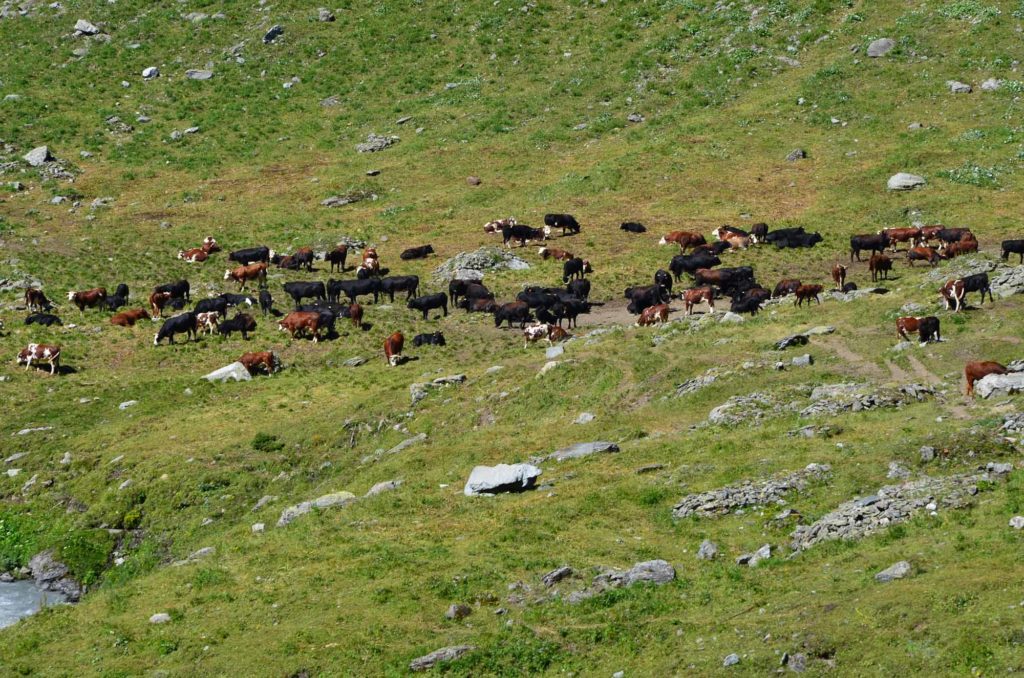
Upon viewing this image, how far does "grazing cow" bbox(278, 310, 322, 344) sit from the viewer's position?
44.6 meters

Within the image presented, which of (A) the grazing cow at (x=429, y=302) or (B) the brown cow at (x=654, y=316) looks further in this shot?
(A) the grazing cow at (x=429, y=302)

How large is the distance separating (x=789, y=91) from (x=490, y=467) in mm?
49467

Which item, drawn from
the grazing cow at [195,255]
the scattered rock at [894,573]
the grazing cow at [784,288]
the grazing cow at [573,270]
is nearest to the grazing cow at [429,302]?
the grazing cow at [573,270]

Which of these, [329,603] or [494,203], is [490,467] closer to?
[329,603]

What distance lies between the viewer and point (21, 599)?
92.0 ft

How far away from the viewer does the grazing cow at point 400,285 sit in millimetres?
50156

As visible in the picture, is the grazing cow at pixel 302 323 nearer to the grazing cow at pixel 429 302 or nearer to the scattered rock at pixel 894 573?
the grazing cow at pixel 429 302

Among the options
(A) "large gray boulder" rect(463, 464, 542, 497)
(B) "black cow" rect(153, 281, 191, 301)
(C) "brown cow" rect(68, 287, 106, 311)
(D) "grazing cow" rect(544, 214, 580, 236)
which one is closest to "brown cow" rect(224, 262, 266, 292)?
(B) "black cow" rect(153, 281, 191, 301)

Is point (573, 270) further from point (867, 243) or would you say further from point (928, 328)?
point (928, 328)

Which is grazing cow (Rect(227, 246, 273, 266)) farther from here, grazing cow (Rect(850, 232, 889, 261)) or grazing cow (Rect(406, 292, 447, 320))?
grazing cow (Rect(850, 232, 889, 261))

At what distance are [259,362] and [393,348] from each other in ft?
15.0

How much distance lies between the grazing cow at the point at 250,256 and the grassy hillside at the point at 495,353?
2271 millimetres

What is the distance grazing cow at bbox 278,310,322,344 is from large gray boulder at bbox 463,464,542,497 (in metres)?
18.5

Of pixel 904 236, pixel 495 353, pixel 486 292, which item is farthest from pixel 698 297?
pixel 904 236
